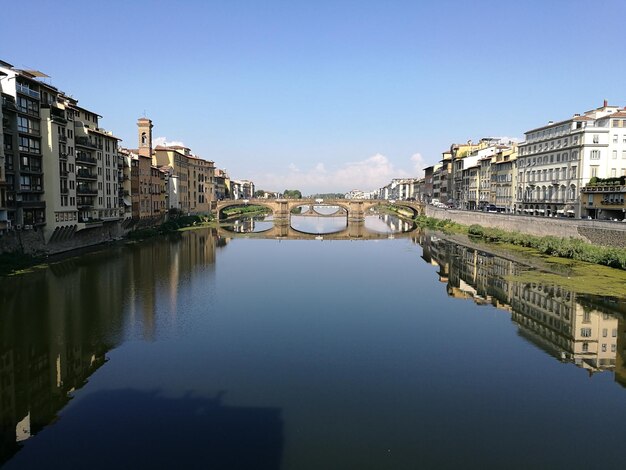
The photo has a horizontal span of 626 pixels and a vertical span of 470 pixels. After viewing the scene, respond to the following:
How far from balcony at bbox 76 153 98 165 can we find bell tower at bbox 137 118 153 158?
28.6 meters

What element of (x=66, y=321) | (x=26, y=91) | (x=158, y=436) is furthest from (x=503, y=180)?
(x=158, y=436)

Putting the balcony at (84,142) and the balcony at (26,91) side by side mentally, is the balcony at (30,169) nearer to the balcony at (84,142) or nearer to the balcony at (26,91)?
the balcony at (26,91)

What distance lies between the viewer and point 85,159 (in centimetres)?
4634

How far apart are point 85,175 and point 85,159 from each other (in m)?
1.49

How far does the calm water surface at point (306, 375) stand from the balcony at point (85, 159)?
14.6 m

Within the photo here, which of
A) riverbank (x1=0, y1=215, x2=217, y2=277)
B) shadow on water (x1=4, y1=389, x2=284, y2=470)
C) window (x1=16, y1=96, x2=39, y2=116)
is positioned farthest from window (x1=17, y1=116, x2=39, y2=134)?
shadow on water (x1=4, y1=389, x2=284, y2=470)

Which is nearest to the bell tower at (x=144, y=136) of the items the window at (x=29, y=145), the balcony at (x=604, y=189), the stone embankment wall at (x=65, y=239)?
the stone embankment wall at (x=65, y=239)

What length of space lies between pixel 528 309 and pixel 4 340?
85.1 ft

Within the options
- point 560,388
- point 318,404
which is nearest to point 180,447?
point 318,404

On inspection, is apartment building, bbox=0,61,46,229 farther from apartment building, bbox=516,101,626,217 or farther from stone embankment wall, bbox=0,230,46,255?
apartment building, bbox=516,101,626,217

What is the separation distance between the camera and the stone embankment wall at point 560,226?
39.5m

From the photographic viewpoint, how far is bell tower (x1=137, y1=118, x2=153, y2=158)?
75.9 metres

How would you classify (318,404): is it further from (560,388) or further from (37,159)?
(37,159)

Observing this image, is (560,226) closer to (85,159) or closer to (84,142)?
(85,159)
